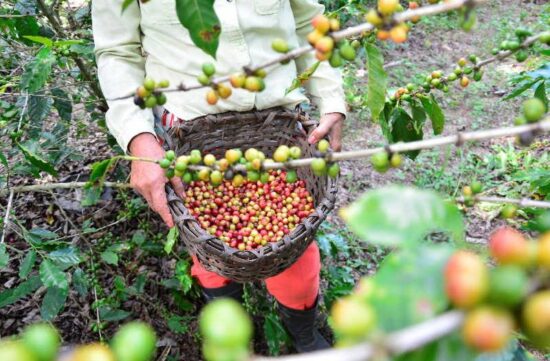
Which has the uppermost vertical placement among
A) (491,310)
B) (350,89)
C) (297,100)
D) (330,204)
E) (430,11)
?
(430,11)

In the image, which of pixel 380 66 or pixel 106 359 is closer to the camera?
pixel 106 359

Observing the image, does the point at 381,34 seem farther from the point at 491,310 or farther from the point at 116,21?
the point at 116,21

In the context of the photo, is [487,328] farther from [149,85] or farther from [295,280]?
[295,280]

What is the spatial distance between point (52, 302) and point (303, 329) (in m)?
1.22

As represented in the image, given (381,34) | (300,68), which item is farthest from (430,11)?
(300,68)

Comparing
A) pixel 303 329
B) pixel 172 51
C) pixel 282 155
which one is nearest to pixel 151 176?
pixel 172 51

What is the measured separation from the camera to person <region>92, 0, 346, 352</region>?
2.01 meters

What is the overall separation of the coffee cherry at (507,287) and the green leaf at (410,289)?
6 cm

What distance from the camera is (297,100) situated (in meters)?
2.34

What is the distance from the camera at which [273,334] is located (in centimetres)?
240

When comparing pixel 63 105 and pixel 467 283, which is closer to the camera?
pixel 467 283

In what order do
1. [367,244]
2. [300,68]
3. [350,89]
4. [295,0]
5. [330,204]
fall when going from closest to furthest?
[330,204], [295,0], [300,68], [367,244], [350,89]

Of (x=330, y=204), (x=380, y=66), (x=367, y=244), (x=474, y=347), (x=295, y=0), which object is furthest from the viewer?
(x=367, y=244)

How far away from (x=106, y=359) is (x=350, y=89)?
4341 millimetres
